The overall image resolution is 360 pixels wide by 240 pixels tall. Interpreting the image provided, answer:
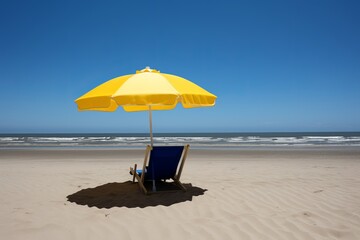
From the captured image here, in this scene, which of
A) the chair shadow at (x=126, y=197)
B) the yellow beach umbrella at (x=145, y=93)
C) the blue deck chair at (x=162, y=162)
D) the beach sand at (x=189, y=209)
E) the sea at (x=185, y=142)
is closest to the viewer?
the beach sand at (x=189, y=209)

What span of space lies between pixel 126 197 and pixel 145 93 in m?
2.09

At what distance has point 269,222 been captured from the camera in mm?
3691

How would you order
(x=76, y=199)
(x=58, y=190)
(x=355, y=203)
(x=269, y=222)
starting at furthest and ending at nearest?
1. (x=58, y=190)
2. (x=76, y=199)
3. (x=355, y=203)
4. (x=269, y=222)

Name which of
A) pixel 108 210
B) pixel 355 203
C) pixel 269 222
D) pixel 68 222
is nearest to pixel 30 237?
pixel 68 222

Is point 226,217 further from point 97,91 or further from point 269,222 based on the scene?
point 97,91

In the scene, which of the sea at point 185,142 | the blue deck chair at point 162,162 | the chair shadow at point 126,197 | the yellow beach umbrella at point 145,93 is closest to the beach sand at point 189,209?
the chair shadow at point 126,197

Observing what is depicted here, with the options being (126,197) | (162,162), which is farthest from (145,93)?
(126,197)

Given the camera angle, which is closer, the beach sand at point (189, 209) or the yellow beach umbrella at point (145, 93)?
the beach sand at point (189, 209)

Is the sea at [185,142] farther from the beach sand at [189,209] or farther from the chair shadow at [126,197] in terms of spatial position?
the chair shadow at [126,197]

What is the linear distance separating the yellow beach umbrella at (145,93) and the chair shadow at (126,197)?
160cm

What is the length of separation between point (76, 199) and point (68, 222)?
130 centimetres

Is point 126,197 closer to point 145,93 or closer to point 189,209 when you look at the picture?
point 189,209

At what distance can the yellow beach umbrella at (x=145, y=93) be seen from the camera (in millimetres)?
4062

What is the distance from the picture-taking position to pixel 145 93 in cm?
408
